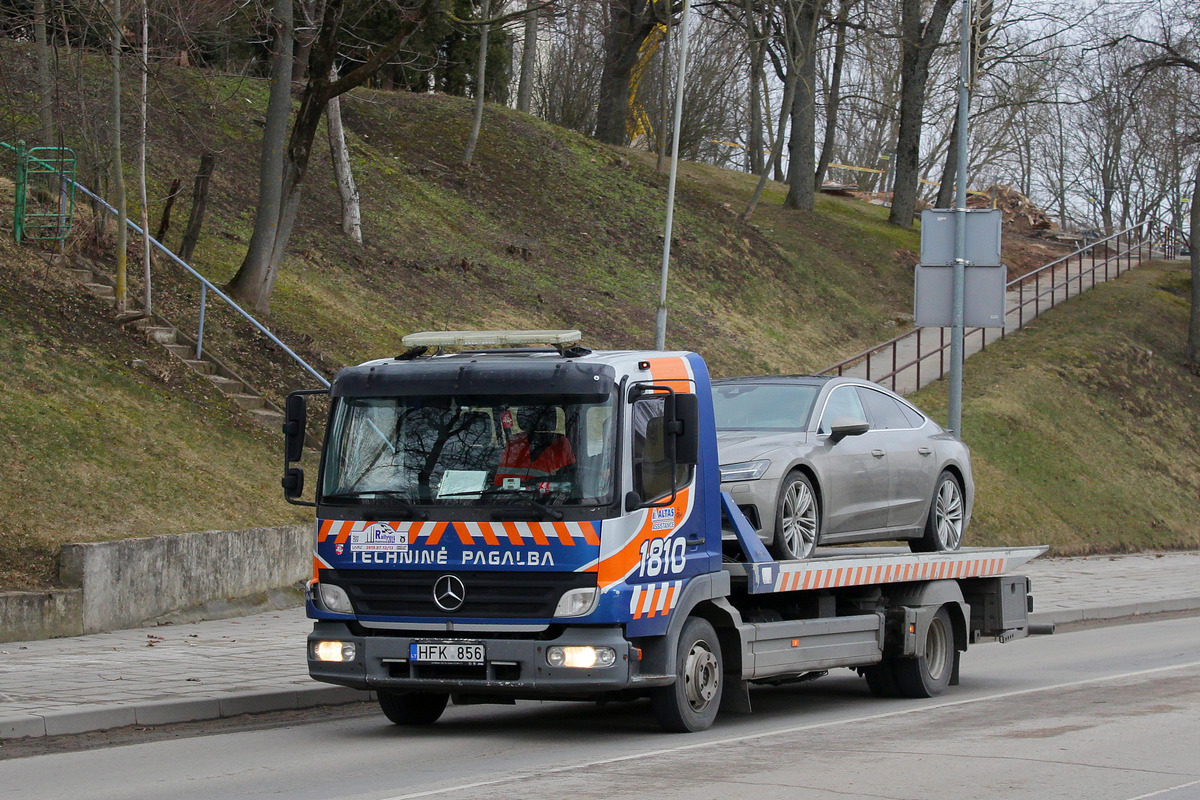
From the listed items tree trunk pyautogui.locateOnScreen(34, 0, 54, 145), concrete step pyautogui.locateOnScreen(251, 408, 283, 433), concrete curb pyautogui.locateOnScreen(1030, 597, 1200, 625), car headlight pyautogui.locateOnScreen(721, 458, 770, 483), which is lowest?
concrete curb pyautogui.locateOnScreen(1030, 597, 1200, 625)

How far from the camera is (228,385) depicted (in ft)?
62.5

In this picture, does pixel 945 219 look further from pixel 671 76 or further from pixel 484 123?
pixel 671 76

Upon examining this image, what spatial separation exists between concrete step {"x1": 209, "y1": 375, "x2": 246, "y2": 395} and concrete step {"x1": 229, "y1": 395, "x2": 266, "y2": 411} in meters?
0.17

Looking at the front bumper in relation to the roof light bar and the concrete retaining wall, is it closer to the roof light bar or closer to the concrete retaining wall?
the roof light bar

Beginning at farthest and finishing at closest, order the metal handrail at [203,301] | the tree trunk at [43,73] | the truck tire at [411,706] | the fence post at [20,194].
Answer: the fence post at [20,194]
the metal handrail at [203,301]
the tree trunk at [43,73]
the truck tire at [411,706]

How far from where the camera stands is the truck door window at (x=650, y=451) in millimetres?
8789

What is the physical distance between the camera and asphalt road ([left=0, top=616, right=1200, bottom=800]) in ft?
24.4

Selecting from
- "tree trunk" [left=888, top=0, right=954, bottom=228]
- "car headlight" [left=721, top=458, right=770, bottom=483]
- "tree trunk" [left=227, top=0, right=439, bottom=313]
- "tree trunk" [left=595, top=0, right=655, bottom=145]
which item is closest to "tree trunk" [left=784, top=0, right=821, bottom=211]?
"tree trunk" [left=888, top=0, right=954, bottom=228]

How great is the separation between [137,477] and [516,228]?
18.8 metres

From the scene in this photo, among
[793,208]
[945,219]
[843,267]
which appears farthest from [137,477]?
[793,208]

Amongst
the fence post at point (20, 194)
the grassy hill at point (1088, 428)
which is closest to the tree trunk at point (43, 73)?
the fence post at point (20, 194)

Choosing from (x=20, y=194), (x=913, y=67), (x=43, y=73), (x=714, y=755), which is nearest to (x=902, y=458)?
(x=714, y=755)

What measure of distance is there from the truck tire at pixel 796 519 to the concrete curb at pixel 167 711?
143 inches

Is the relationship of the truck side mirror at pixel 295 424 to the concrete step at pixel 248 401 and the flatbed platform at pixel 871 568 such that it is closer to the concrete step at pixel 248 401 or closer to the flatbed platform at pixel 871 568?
the flatbed platform at pixel 871 568
